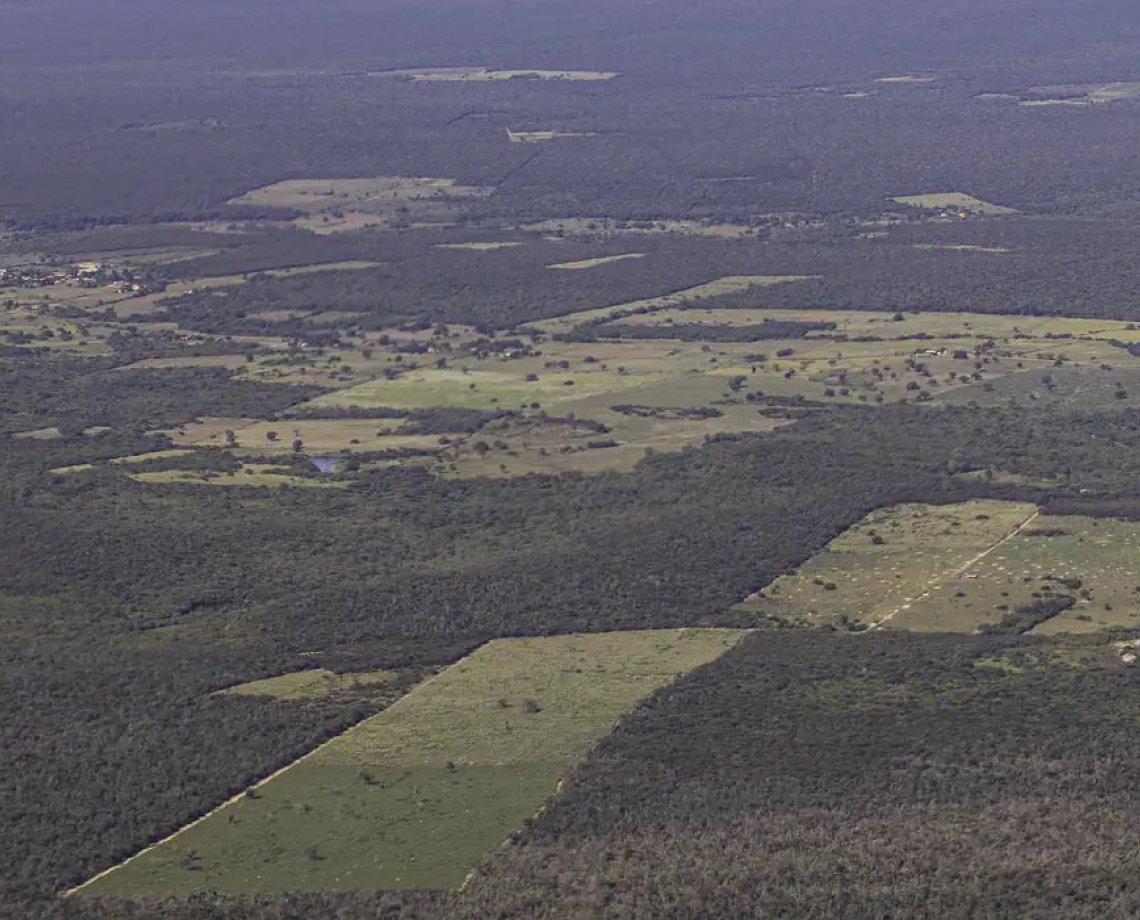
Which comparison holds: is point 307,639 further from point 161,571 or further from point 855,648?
point 855,648

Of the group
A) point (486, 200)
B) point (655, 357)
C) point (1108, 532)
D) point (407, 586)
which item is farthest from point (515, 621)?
point (486, 200)

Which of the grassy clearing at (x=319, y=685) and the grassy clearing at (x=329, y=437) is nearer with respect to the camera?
the grassy clearing at (x=319, y=685)

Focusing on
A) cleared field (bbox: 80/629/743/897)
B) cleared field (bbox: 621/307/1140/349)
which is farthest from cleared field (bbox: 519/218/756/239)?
cleared field (bbox: 80/629/743/897)

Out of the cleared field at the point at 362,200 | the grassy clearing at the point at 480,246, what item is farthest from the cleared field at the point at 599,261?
the cleared field at the point at 362,200

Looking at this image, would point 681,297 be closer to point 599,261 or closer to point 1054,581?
point 599,261

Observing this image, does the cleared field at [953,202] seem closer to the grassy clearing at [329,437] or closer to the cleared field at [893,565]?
the grassy clearing at [329,437]
